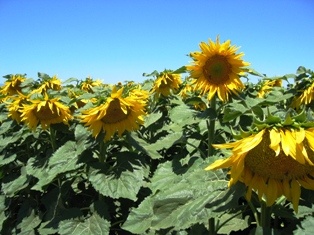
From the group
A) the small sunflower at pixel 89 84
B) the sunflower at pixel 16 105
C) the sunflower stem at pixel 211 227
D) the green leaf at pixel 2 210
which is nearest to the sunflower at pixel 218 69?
the sunflower stem at pixel 211 227

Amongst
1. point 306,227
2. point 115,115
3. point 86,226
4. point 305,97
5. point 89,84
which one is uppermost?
point 89,84

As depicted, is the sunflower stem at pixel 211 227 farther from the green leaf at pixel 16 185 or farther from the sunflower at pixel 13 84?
the sunflower at pixel 13 84

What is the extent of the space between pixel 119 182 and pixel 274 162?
5.50ft

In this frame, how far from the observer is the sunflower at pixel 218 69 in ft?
10.9

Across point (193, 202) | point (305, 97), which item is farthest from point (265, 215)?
point (305, 97)

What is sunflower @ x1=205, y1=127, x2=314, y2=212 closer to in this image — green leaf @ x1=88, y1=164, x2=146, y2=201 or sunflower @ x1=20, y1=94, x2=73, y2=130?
green leaf @ x1=88, y1=164, x2=146, y2=201

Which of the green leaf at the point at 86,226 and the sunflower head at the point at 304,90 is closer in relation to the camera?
the green leaf at the point at 86,226

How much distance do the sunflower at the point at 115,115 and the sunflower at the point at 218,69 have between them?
1.95 feet

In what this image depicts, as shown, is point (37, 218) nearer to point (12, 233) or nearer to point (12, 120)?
point (12, 233)

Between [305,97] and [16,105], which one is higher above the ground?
[305,97]

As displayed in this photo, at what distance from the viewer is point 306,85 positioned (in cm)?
407

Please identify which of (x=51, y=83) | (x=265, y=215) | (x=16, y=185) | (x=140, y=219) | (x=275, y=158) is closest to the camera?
(x=275, y=158)

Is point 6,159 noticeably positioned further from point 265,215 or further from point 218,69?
point 265,215

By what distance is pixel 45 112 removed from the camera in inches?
145
